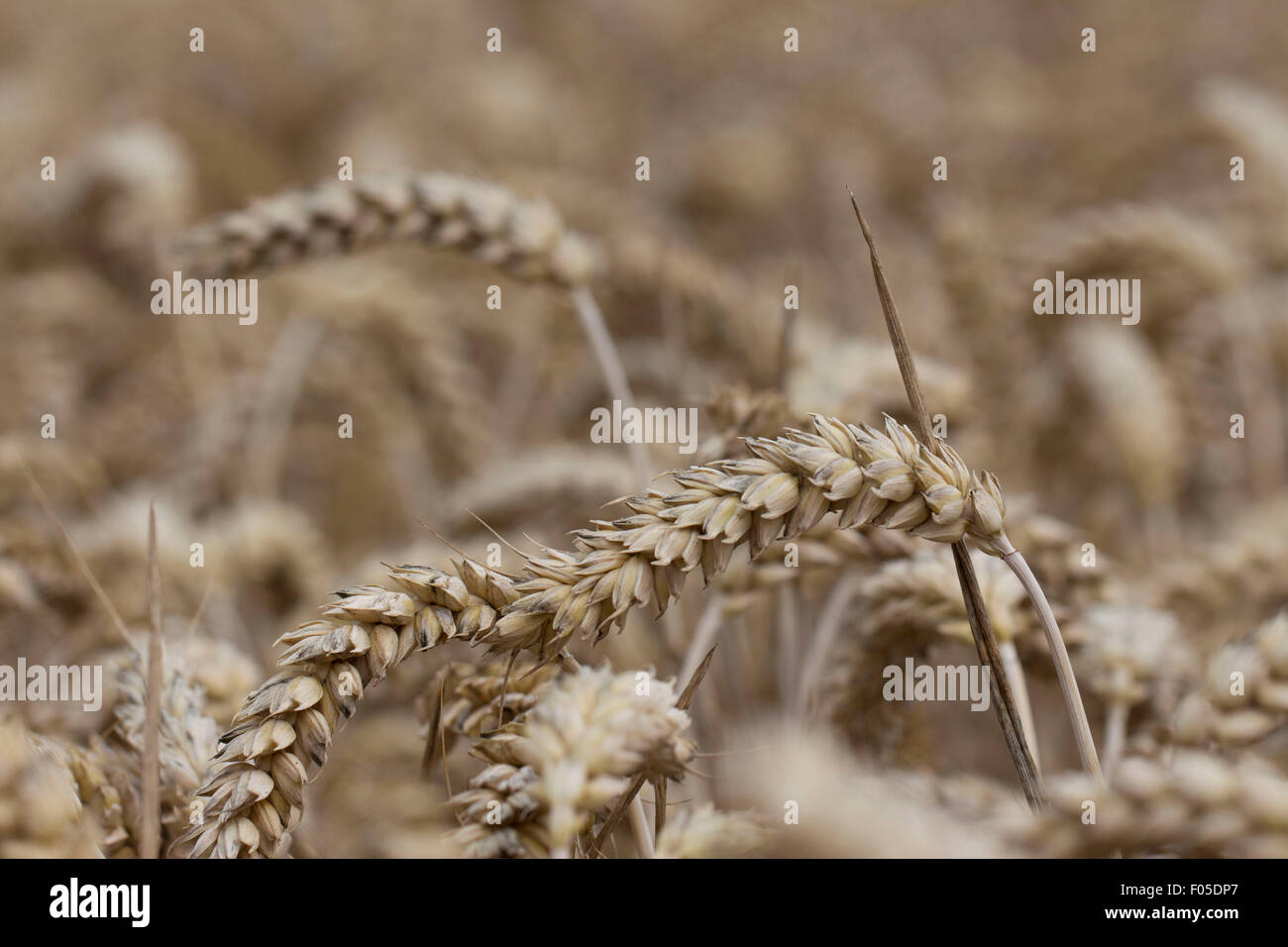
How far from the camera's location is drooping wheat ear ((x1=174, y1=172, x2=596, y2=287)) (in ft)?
3.82

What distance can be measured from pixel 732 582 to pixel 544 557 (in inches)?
15.2

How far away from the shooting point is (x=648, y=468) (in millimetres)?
1233

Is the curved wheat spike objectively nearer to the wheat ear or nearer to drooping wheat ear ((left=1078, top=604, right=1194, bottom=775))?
drooping wheat ear ((left=1078, top=604, right=1194, bottom=775))

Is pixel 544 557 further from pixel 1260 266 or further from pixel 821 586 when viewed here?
pixel 1260 266

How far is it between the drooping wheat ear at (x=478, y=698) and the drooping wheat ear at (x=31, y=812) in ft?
0.76

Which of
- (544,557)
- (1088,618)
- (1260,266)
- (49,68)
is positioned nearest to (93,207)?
(49,68)

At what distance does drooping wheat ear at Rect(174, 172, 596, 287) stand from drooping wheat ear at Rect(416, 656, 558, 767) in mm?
603

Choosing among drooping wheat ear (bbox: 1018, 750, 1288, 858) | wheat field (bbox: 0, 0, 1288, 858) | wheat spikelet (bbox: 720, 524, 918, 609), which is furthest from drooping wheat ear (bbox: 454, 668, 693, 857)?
wheat spikelet (bbox: 720, 524, 918, 609)
